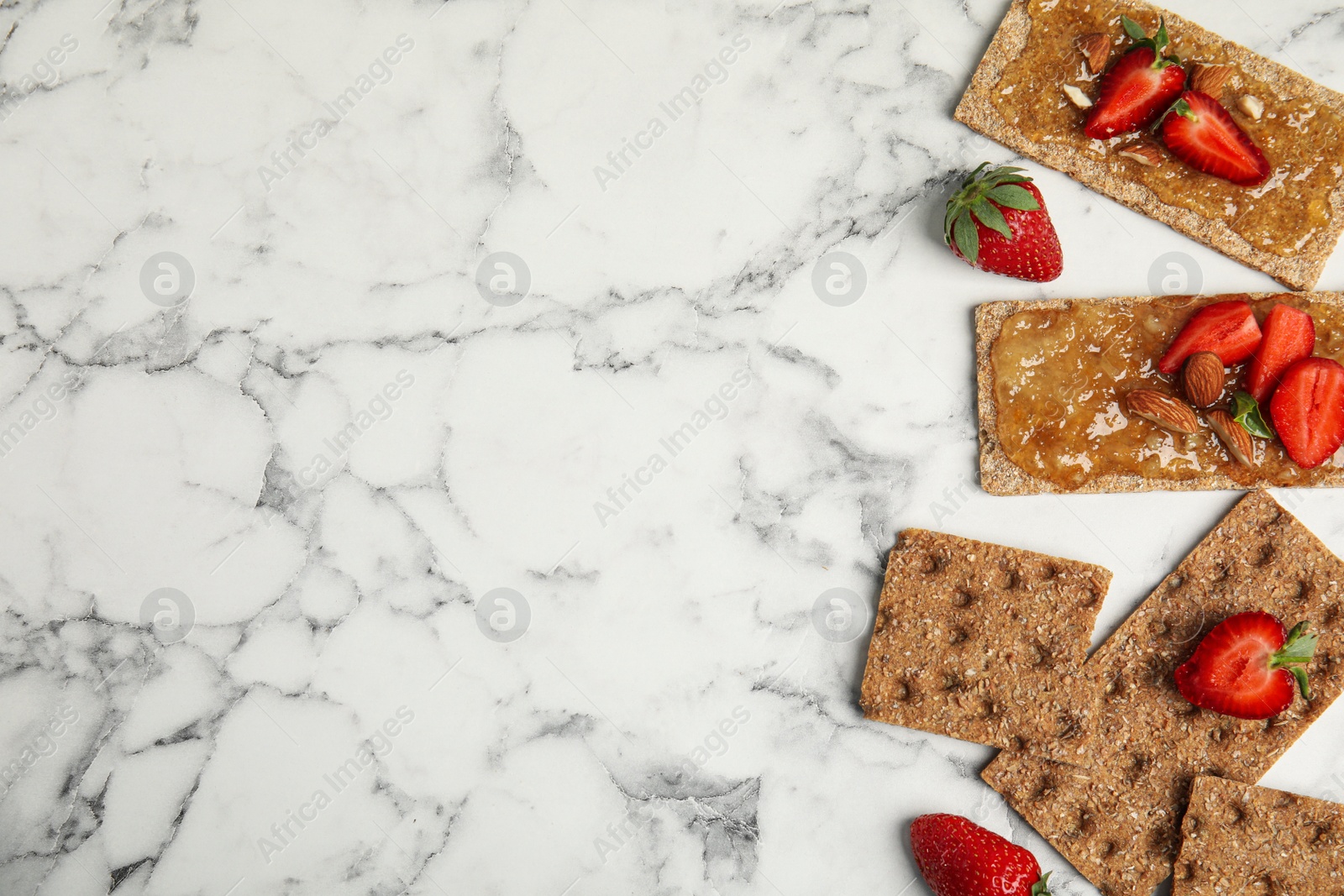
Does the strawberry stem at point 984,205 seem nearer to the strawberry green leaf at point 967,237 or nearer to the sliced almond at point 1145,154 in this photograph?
the strawberry green leaf at point 967,237

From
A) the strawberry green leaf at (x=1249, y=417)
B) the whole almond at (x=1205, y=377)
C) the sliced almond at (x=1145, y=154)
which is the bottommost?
the strawberry green leaf at (x=1249, y=417)

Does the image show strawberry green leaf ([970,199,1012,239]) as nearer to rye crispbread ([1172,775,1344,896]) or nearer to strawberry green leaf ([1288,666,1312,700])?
strawberry green leaf ([1288,666,1312,700])

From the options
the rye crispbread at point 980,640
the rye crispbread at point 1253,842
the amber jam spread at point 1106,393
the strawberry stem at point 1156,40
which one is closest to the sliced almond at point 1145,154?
the strawberry stem at point 1156,40

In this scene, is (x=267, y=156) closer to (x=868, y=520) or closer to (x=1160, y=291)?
(x=868, y=520)

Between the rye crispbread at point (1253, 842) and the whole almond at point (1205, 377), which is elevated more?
the whole almond at point (1205, 377)

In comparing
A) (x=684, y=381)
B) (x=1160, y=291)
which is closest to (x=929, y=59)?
(x=1160, y=291)

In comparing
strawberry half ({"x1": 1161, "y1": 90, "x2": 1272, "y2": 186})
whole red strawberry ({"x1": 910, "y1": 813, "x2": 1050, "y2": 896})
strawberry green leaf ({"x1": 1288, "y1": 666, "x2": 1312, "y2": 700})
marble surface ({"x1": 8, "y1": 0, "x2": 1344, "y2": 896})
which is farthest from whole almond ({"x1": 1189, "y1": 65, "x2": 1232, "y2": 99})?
whole red strawberry ({"x1": 910, "y1": 813, "x2": 1050, "y2": 896})
